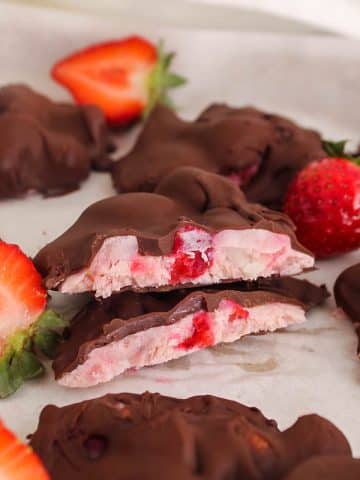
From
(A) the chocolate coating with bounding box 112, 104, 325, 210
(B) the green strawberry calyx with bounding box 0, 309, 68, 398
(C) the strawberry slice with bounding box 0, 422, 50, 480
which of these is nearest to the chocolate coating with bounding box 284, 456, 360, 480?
(C) the strawberry slice with bounding box 0, 422, 50, 480

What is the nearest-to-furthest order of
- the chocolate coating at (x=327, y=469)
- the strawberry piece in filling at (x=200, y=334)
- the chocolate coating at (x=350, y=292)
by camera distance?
the chocolate coating at (x=327, y=469) → the strawberry piece in filling at (x=200, y=334) → the chocolate coating at (x=350, y=292)

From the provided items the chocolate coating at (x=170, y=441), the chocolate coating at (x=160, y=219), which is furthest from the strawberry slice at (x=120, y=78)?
the chocolate coating at (x=170, y=441)

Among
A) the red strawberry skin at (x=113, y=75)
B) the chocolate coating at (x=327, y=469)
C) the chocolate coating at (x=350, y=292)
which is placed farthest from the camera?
the red strawberry skin at (x=113, y=75)

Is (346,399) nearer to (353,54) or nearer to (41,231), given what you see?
(41,231)

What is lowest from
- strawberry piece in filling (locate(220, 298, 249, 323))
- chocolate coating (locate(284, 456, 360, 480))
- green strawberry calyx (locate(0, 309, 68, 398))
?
green strawberry calyx (locate(0, 309, 68, 398))

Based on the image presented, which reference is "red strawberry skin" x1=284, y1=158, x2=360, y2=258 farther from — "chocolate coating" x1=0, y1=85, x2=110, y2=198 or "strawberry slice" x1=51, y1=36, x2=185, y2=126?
"strawberry slice" x1=51, y1=36, x2=185, y2=126

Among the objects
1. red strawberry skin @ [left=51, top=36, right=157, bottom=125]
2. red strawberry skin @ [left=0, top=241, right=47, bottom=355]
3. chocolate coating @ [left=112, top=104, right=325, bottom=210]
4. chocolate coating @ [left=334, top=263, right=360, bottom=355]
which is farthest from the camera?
red strawberry skin @ [left=51, top=36, right=157, bottom=125]

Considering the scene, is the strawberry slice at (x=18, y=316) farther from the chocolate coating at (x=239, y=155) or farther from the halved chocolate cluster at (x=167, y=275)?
the chocolate coating at (x=239, y=155)
